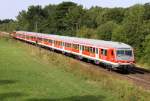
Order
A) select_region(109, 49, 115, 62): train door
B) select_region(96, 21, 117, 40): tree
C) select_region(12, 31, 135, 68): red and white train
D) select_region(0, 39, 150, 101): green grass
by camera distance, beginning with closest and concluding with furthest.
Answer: select_region(0, 39, 150, 101): green grass, select_region(12, 31, 135, 68): red and white train, select_region(109, 49, 115, 62): train door, select_region(96, 21, 117, 40): tree

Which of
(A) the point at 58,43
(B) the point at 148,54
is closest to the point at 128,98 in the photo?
(B) the point at 148,54

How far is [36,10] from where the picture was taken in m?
140

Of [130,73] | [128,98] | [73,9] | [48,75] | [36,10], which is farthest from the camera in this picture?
[36,10]

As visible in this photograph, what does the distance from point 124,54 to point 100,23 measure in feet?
164

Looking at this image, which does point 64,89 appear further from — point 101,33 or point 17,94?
point 101,33

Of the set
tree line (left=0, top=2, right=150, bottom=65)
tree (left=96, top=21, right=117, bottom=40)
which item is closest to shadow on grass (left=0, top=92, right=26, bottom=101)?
tree line (left=0, top=2, right=150, bottom=65)

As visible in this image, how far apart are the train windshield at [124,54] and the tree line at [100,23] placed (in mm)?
6048

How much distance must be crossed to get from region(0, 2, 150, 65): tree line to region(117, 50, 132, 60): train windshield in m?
6.05

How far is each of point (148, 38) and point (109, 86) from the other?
1785 cm

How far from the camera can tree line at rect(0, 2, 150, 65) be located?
46.1 m

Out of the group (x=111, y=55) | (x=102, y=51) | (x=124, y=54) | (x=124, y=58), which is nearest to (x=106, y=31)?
(x=102, y=51)

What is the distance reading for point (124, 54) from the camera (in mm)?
34531

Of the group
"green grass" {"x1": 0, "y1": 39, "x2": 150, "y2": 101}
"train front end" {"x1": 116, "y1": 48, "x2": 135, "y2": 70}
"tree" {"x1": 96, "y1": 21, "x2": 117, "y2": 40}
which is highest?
"tree" {"x1": 96, "y1": 21, "x2": 117, "y2": 40}

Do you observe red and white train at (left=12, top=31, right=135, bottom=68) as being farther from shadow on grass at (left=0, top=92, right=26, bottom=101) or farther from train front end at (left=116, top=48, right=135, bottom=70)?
shadow on grass at (left=0, top=92, right=26, bottom=101)
